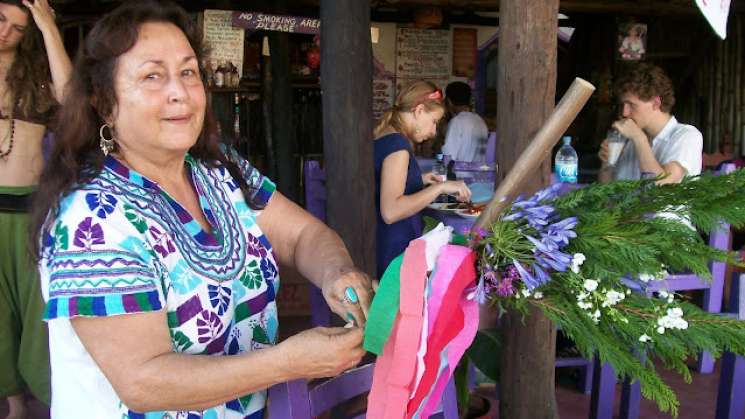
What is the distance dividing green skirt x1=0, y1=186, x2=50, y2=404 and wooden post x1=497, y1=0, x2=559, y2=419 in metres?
1.73

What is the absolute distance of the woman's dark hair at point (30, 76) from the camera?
2.56 meters

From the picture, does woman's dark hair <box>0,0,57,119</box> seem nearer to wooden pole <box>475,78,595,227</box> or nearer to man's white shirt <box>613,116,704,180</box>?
wooden pole <box>475,78,595,227</box>

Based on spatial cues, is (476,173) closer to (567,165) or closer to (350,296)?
(567,165)

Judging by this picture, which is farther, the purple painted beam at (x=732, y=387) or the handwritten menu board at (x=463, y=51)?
the handwritten menu board at (x=463, y=51)

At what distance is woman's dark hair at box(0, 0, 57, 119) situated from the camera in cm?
256

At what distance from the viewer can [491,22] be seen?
9.00m

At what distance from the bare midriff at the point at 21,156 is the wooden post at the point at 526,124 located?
66.9 inches

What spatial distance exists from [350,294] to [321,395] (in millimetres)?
295

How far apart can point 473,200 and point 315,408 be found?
2.90m

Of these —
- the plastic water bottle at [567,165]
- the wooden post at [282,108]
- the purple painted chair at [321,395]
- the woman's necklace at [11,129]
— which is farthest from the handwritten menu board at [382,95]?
the purple painted chair at [321,395]

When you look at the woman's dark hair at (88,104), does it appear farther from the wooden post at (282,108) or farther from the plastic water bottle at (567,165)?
the wooden post at (282,108)

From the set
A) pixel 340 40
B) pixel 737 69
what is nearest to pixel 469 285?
pixel 340 40

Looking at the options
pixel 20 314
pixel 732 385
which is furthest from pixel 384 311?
pixel 20 314

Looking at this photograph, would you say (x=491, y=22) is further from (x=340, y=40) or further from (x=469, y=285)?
(x=469, y=285)
